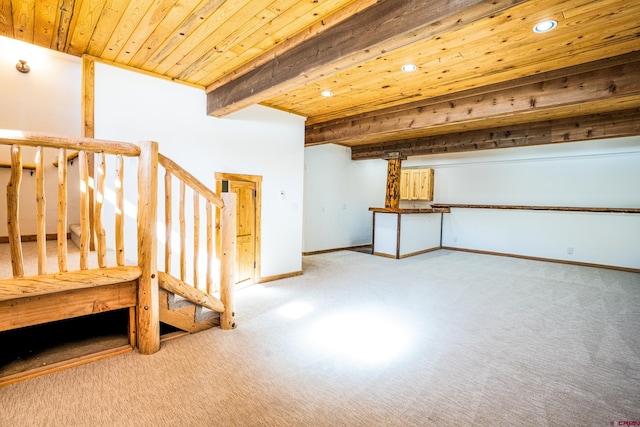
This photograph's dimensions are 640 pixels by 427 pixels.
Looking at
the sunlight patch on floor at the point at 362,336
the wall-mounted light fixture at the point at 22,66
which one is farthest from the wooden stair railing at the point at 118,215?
the wall-mounted light fixture at the point at 22,66

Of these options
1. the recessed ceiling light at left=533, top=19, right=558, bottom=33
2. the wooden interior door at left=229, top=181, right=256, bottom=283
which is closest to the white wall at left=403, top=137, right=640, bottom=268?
the recessed ceiling light at left=533, top=19, right=558, bottom=33

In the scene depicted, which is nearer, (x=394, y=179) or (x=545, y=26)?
(x=545, y=26)

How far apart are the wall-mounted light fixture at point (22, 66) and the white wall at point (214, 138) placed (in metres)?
1.17

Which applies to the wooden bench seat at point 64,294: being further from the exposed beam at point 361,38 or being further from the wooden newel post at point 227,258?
the exposed beam at point 361,38

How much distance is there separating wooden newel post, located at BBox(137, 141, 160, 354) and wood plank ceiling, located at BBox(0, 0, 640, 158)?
3.88ft

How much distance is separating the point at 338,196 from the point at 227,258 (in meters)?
5.31

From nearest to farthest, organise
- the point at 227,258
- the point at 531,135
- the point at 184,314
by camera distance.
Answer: the point at 184,314 < the point at 227,258 < the point at 531,135

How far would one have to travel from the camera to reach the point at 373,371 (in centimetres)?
239

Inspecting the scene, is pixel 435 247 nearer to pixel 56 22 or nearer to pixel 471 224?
pixel 471 224

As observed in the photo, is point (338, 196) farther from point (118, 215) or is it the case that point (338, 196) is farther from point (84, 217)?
point (84, 217)

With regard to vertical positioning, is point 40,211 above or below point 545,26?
below

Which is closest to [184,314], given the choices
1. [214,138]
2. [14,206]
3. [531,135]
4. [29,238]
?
[14,206]

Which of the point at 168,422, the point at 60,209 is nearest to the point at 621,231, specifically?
the point at 168,422

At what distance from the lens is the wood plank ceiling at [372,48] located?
225 centimetres
